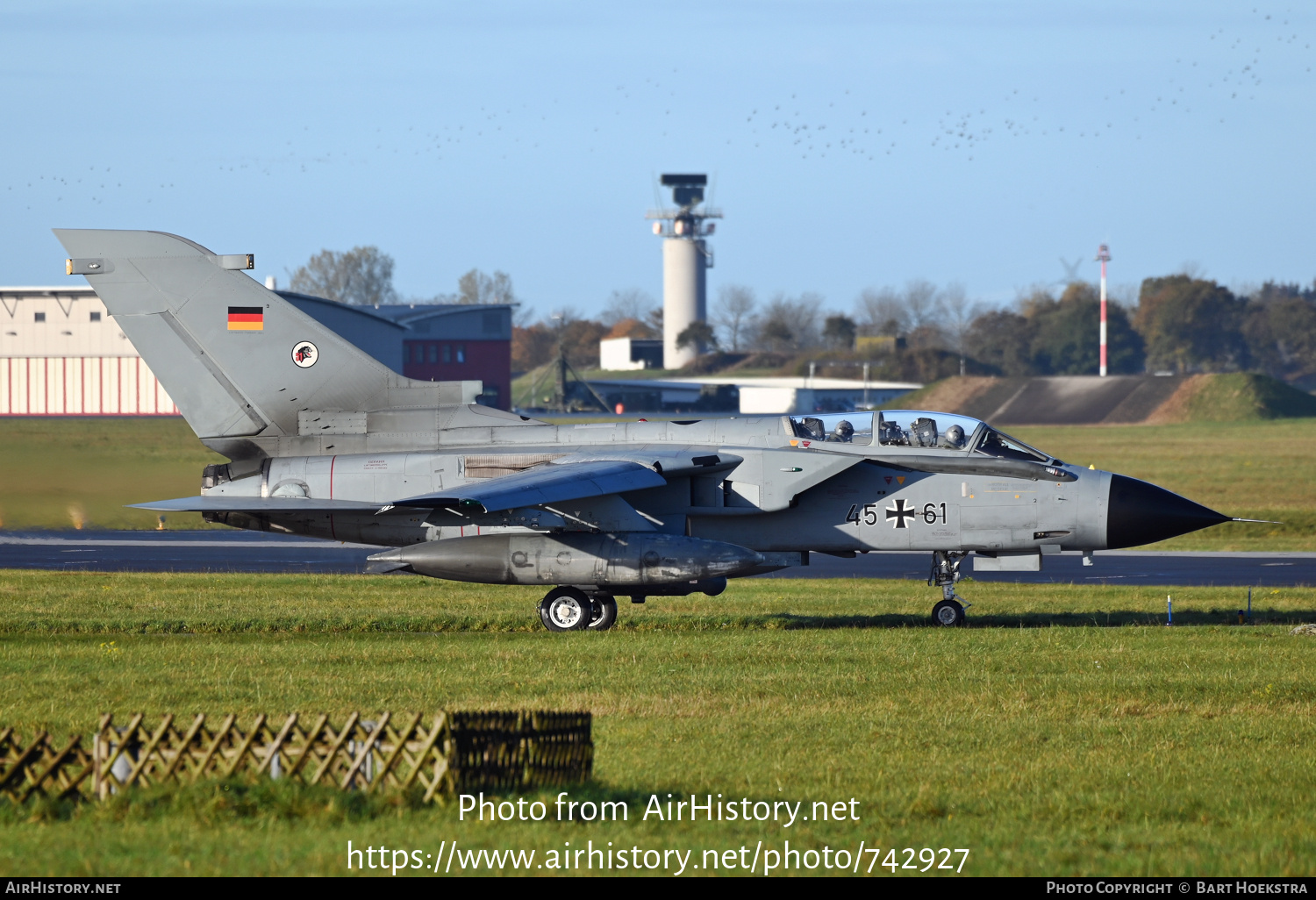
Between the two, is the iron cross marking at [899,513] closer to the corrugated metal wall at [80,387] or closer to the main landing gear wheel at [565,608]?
the main landing gear wheel at [565,608]

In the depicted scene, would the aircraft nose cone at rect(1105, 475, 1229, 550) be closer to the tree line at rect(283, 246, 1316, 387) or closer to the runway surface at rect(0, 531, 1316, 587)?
the runway surface at rect(0, 531, 1316, 587)

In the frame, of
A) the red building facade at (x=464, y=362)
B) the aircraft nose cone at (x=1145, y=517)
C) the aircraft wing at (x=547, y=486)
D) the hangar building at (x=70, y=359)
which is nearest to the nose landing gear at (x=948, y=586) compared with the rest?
the aircraft nose cone at (x=1145, y=517)

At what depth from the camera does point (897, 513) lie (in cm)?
1997

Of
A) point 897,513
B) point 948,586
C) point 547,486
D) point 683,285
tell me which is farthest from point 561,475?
point 683,285

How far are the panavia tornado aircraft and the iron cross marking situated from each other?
23 mm

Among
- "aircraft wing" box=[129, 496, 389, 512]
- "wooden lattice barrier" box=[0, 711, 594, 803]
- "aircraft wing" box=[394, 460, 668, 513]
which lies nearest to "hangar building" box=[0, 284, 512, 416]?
"aircraft wing" box=[129, 496, 389, 512]

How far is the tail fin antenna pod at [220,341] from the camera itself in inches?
813

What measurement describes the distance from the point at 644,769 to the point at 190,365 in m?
13.1

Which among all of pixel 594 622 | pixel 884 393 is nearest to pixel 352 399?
pixel 594 622

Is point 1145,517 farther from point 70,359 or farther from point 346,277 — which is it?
point 346,277

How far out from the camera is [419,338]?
311ft

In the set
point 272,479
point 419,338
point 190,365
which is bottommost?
point 272,479

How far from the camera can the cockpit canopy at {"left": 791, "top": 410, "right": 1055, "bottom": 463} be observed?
20.0 metres
